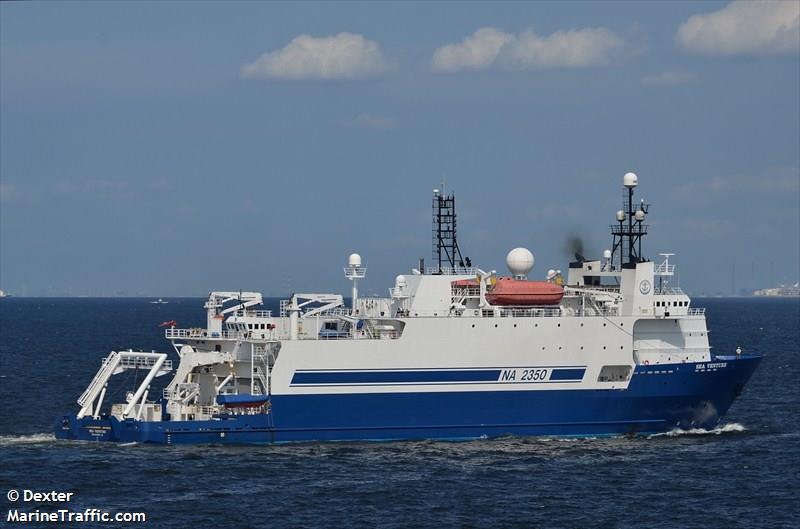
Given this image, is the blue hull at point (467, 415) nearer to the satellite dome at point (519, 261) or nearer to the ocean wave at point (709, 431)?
the ocean wave at point (709, 431)

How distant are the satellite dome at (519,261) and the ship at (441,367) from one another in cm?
5

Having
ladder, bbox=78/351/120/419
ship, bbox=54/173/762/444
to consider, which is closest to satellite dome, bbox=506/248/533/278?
ship, bbox=54/173/762/444

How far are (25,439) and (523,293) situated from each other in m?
15.8

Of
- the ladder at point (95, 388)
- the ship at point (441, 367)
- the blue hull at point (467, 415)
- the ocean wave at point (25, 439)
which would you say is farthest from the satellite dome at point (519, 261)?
the ocean wave at point (25, 439)

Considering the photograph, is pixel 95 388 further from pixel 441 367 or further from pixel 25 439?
pixel 441 367

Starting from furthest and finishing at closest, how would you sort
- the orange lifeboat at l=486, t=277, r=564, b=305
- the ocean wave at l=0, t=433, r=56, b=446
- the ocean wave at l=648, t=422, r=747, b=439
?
the ocean wave at l=648, t=422, r=747, b=439 → the orange lifeboat at l=486, t=277, r=564, b=305 → the ocean wave at l=0, t=433, r=56, b=446

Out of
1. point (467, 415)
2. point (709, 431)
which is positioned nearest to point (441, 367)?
point (467, 415)

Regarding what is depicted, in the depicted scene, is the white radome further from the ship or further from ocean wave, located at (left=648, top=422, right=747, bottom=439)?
ocean wave, located at (left=648, top=422, right=747, bottom=439)

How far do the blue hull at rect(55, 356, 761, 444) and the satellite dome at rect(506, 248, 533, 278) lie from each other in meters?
4.36

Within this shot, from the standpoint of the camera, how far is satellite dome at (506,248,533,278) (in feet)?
136

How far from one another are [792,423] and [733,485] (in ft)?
38.2

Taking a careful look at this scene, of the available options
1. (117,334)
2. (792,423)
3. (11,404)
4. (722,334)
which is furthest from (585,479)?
(117,334)

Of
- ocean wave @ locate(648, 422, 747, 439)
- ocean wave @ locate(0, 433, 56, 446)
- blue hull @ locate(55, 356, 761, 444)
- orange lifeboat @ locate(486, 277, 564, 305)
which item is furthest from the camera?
ocean wave @ locate(648, 422, 747, 439)

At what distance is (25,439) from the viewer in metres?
39.2
